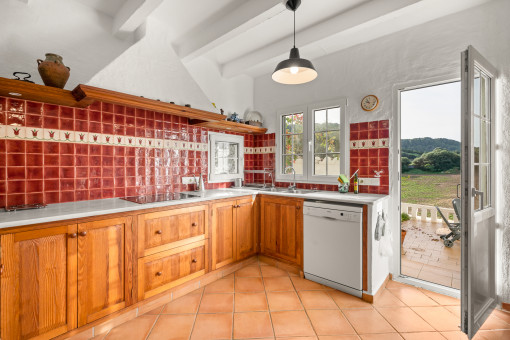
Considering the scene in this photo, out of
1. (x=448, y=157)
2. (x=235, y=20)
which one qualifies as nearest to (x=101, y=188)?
(x=235, y=20)

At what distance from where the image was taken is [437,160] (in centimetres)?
703

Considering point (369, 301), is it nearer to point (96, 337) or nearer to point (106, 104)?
point (96, 337)

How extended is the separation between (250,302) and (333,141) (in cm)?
219

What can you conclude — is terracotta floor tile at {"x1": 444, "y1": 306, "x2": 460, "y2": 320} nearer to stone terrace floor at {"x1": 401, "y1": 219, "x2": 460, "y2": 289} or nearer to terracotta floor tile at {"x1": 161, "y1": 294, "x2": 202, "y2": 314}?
stone terrace floor at {"x1": 401, "y1": 219, "x2": 460, "y2": 289}

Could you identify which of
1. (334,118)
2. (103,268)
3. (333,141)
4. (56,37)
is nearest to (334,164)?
(333,141)

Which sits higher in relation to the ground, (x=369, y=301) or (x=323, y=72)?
(x=323, y=72)

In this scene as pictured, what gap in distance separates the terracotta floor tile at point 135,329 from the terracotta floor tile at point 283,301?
1.02m

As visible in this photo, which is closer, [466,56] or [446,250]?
[466,56]

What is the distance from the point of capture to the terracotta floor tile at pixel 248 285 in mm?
2424

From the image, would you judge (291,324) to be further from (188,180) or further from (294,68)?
(294,68)

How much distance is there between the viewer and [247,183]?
3.97m

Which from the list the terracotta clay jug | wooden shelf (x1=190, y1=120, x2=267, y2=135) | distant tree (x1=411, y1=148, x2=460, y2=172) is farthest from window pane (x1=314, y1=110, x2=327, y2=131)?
distant tree (x1=411, y1=148, x2=460, y2=172)

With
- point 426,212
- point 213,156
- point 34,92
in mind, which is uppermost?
point 34,92

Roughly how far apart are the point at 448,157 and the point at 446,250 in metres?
4.45
